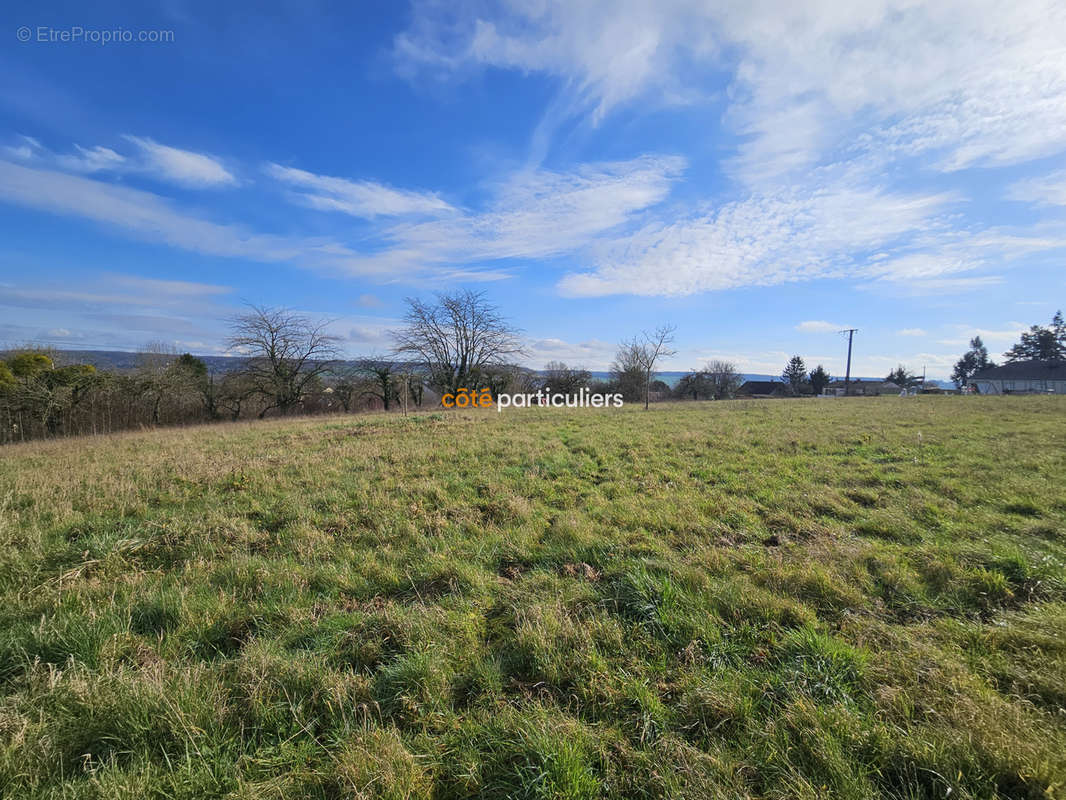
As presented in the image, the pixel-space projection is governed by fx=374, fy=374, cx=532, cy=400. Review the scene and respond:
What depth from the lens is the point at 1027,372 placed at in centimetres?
5559

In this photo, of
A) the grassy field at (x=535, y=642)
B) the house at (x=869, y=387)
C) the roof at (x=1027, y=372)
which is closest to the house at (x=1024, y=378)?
the roof at (x=1027, y=372)

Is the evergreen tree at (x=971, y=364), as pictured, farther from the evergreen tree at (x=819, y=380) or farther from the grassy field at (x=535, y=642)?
the grassy field at (x=535, y=642)

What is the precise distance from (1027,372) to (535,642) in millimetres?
90622

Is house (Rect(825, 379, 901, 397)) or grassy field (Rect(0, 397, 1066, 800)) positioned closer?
grassy field (Rect(0, 397, 1066, 800))

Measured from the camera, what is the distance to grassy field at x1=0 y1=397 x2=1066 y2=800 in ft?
6.21

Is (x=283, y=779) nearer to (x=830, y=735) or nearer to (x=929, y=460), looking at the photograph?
(x=830, y=735)

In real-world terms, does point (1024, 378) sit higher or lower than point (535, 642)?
higher

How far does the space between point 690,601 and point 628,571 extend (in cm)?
68

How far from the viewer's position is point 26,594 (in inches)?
135

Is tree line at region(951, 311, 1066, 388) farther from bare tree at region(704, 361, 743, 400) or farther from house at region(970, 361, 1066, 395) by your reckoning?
bare tree at region(704, 361, 743, 400)

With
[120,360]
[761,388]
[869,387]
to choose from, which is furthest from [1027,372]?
[120,360]

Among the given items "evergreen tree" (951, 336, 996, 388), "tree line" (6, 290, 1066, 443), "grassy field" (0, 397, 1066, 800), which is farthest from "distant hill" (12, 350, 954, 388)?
"evergreen tree" (951, 336, 996, 388)

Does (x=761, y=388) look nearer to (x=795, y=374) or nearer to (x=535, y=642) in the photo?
(x=795, y=374)

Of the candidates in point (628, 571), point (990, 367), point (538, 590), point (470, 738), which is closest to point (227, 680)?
point (470, 738)
